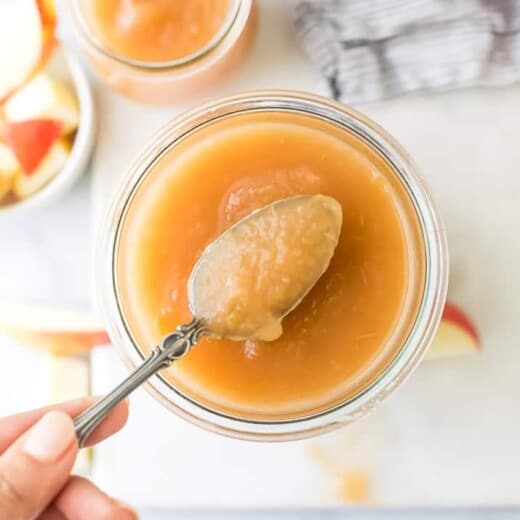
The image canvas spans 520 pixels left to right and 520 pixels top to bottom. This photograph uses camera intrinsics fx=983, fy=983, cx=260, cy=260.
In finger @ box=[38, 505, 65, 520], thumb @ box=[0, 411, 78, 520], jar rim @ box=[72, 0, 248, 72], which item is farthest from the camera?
jar rim @ box=[72, 0, 248, 72]

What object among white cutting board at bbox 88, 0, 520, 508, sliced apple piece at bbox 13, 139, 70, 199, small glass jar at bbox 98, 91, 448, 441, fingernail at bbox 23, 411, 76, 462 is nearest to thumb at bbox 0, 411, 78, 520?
fingernail at bbox 23, 411, 76, 462

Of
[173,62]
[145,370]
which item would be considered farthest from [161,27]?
[145,370]

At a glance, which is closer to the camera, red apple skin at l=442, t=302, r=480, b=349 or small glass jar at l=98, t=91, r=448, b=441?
small glass jar at l=98, t=91, r=448, b=441

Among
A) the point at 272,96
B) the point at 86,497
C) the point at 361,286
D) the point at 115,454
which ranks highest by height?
the point at 272,96

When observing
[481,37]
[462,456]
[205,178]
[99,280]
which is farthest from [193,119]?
[462,456]

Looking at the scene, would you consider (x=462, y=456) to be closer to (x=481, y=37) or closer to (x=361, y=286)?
(x=361, y=286)

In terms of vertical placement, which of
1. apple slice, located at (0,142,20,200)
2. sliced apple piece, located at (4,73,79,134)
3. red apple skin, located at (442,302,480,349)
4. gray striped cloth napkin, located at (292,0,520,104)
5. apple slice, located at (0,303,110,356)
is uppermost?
gray striped cloth napkin, located at (292,0,520,104)

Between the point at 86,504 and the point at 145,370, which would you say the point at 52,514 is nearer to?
the point at 86,504

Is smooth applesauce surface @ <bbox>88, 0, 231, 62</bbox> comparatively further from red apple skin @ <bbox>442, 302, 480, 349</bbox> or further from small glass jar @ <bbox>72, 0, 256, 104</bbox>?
red apple skin @ <bbox>442, 302, 480, 349</bbox>
